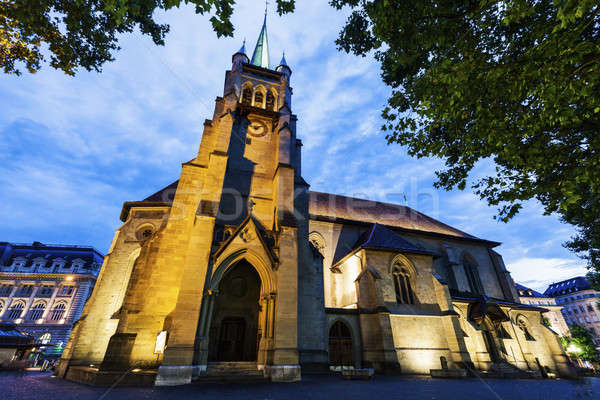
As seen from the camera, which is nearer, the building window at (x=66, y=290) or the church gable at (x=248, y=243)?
the church gable at (x=248, y=243)

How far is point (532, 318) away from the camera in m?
18.2

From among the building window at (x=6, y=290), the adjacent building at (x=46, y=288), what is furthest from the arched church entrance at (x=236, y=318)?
the building window at (x=6, y=290)

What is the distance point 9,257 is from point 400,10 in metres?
61.8

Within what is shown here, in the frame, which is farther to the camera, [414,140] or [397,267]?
[397,267]

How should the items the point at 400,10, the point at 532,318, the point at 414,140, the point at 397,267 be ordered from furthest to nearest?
the point at 532,318 → the point at 397,267 → the point at 414,140 → the point at 400,10

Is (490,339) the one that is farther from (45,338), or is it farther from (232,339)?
(45,338)

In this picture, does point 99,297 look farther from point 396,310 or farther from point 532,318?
point 532,318

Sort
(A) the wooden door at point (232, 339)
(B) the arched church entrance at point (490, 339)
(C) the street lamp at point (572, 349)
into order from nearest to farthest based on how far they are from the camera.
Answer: (A) the wooden door at point (232, 339) → (B) the arched church entrance at point (490, 339) → (C) the street lamp at point (572, 349)

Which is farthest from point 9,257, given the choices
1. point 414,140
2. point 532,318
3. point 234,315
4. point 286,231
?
point 532,318

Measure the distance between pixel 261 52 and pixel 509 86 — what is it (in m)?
26.8

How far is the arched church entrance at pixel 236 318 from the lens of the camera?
476 inches

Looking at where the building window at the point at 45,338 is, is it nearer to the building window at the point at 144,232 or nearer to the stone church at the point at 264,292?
the stone church at the point at 264,292

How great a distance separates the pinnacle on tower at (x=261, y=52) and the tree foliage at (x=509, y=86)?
2090 centimetres

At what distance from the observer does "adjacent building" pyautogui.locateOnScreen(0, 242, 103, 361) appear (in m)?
33.3
